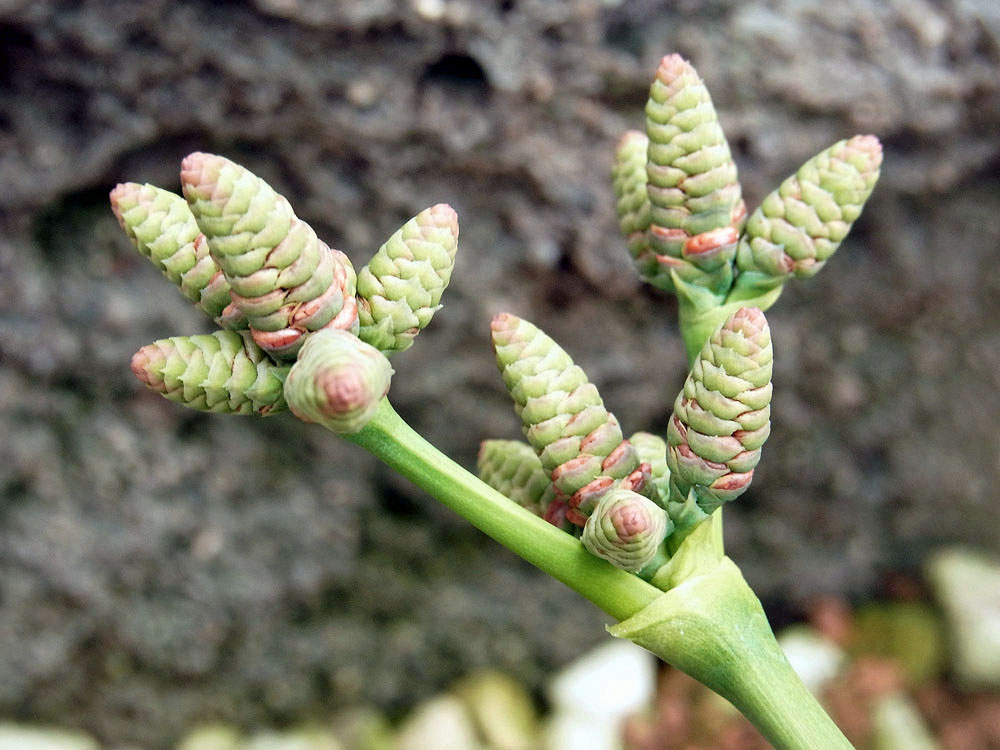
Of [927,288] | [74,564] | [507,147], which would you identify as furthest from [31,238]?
[927,288]

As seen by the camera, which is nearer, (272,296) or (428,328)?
(272,296)

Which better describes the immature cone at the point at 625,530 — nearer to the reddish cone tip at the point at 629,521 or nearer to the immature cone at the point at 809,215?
the reddish cone tip at the point at 629,521

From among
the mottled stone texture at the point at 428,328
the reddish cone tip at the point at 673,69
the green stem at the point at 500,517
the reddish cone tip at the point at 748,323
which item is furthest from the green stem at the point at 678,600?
the mottled stone texture at the point at 428,328

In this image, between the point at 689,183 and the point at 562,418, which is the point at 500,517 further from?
the point at 689,183

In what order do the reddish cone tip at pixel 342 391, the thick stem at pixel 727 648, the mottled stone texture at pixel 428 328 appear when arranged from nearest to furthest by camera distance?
the reddish cone tip at pixel 342 391 < the thick stem at pixel 727 648 < the mottled stone texture at pixel 428 328

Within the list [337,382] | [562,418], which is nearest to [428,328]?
[562,418]

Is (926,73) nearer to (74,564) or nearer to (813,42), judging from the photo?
(813,42)
